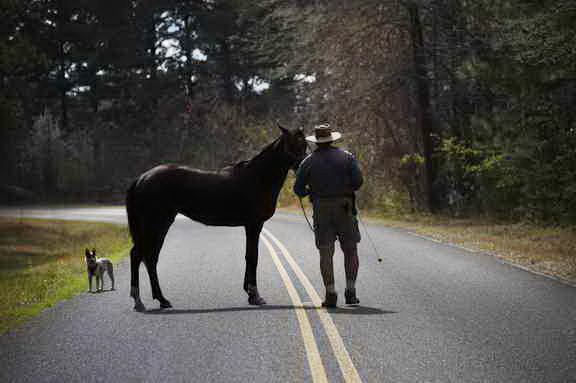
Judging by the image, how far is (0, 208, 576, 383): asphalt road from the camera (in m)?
6.13

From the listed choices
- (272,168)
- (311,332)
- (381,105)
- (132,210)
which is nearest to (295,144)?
(272,168)

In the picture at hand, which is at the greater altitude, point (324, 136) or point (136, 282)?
point (324, 136)

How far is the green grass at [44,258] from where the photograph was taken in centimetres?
1093

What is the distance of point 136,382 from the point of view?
5910mm

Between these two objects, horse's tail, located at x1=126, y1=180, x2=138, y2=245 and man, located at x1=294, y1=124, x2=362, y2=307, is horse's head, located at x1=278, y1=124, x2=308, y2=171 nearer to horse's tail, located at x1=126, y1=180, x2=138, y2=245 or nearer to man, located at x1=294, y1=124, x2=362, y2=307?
man, located at x1=294, y1=124, x2=362, y2=307

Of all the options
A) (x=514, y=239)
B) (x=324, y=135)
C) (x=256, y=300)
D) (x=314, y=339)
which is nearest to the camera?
(x=314, y=339)

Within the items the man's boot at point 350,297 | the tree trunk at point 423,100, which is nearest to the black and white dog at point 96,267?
the man's boot at point 350,297

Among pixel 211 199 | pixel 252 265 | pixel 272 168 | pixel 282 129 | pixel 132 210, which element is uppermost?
pixel 282 129

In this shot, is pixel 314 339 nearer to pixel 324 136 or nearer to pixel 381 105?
pixel 324 136

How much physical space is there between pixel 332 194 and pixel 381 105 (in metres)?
17.3

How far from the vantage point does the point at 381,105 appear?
25.7 meters

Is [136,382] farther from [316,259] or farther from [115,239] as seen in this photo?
[115,239]

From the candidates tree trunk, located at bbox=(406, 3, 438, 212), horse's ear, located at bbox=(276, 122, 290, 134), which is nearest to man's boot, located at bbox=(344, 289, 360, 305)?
horse's ear, located at bbox=(276, 122, 290, 134)

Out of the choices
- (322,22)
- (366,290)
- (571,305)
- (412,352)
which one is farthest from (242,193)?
(322,22)
